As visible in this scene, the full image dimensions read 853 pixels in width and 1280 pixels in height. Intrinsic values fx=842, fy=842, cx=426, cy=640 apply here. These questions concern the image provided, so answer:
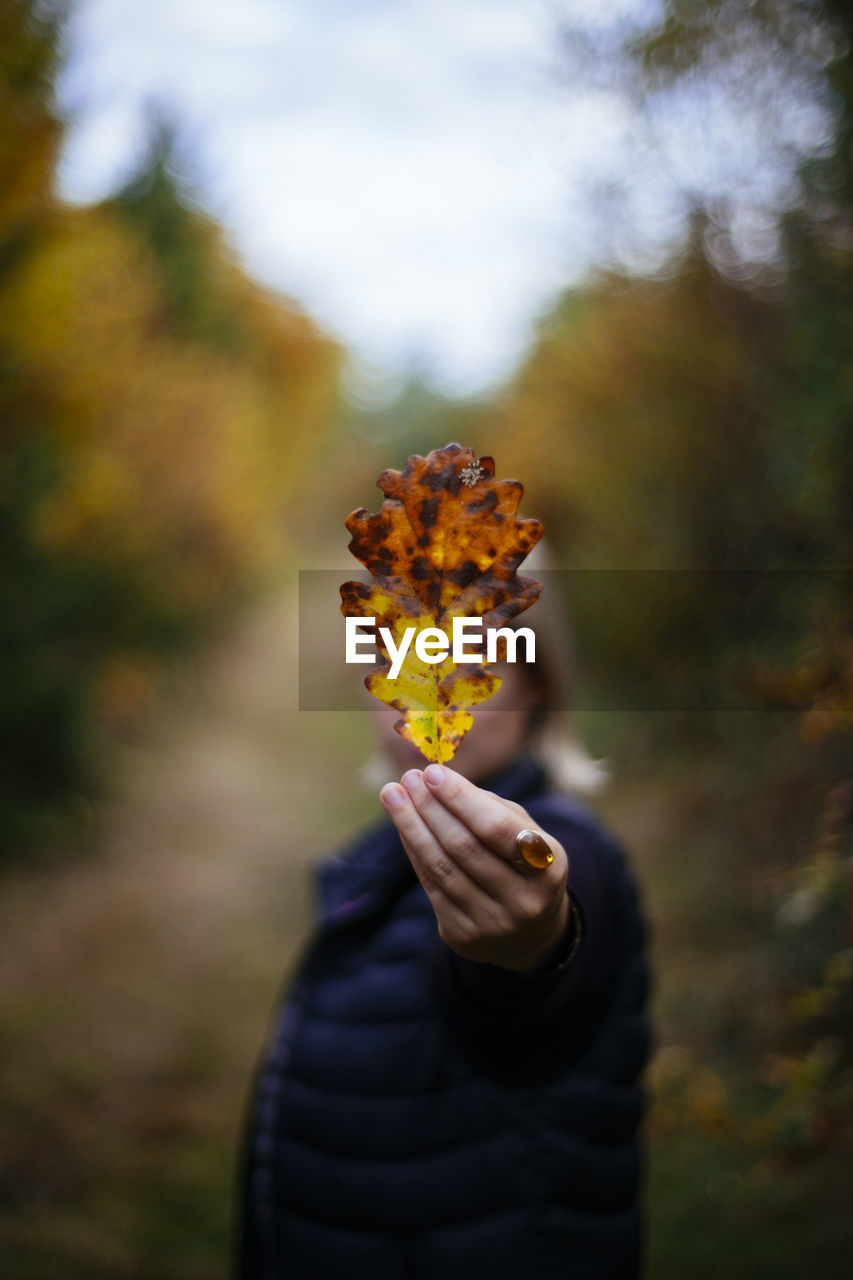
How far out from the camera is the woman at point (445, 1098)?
138 cm

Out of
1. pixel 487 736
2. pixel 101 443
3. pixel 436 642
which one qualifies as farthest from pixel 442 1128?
pixel 101 443

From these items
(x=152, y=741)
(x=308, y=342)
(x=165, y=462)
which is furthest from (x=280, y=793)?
(x=308, y=342)

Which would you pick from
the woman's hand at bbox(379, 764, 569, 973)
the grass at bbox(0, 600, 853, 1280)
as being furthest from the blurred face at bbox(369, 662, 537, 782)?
the woman's hand at bbox(379, 764, 569, 973)

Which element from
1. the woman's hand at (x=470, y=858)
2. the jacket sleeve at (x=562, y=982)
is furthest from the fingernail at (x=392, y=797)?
the jacket sleeve at (x=562, y=982)

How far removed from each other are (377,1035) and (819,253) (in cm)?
381

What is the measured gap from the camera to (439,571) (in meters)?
0.84

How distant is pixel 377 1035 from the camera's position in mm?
1587

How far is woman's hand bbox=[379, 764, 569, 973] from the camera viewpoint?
80 cm

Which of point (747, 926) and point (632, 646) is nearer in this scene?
point (747, 926)

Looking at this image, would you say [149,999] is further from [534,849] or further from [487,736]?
[534,849]

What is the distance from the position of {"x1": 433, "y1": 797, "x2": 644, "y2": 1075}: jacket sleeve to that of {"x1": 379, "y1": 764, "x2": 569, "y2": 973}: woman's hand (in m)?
0.23

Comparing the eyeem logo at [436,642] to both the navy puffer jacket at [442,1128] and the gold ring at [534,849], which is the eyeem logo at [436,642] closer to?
the gold ring at [534,849]

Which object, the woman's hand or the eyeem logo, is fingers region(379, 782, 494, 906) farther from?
the eyeem logo

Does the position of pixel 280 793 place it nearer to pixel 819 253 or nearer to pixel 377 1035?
pixel 819 253
